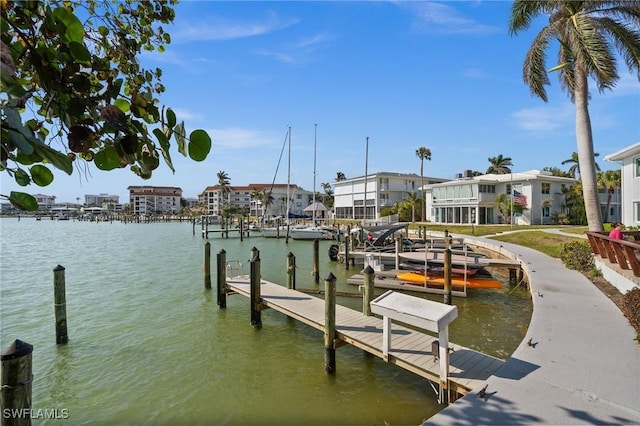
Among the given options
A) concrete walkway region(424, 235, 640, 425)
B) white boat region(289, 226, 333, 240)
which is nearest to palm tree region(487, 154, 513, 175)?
white boat region(289, 226, 333, 240)

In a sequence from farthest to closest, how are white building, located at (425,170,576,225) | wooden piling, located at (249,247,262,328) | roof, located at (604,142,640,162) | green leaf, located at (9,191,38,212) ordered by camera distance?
white building, located at (425,170,576,225) → roof, located at (604,142,640,162) → wooden piling, located at (249,247,262,328) → green leaf, located at (9,191,38,212)

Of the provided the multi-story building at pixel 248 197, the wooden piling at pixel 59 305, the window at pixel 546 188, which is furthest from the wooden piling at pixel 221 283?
the multi-story building at pixel 248 197

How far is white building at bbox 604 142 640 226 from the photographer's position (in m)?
21.4

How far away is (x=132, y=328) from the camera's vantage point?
12406 mm

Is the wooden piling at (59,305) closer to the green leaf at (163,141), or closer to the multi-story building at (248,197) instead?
the green leaf at (163,141)

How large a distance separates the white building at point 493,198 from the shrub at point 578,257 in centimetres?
2594

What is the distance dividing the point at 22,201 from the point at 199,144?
79 cm

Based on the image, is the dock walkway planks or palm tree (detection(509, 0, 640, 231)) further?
palm tree (detection(509, 0, 640, 231))

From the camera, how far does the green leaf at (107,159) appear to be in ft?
5.58

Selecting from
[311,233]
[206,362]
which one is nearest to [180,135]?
[206,362]

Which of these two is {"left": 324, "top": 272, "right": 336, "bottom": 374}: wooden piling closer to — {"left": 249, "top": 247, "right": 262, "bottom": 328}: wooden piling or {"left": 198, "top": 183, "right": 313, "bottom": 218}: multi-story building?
{"left": 249, "top": 247, "right": 262, "bottom": 328}: wooden piling

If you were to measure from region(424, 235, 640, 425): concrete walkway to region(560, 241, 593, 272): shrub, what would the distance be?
268 inches

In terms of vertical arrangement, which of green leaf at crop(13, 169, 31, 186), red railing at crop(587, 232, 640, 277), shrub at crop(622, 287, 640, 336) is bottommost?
shrub at crop(622, 287, 640, 336)

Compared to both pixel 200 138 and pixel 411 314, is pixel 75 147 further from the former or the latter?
pixel 411 314
